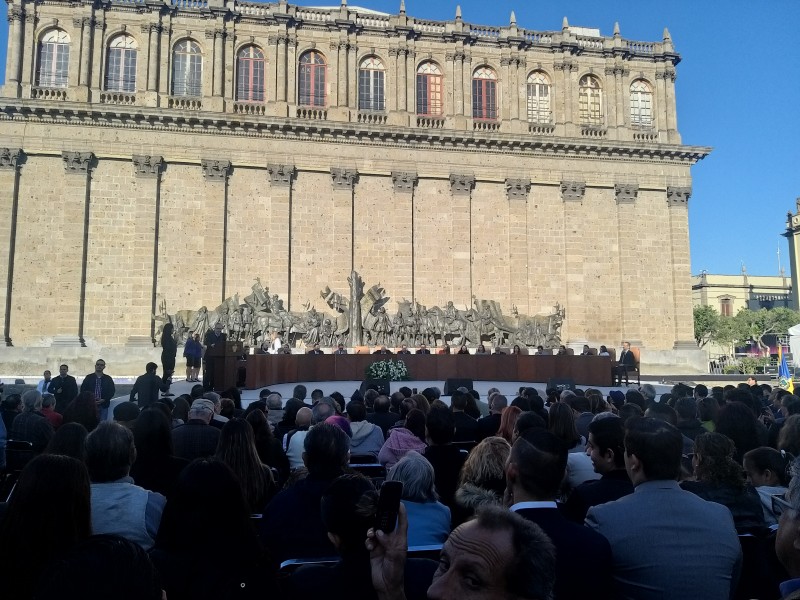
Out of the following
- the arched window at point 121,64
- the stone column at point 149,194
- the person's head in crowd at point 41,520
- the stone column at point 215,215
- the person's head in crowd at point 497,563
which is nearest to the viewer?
the person's head in crowd at point 497,563

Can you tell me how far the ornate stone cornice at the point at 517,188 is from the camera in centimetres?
3662

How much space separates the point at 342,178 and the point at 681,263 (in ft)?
66.9

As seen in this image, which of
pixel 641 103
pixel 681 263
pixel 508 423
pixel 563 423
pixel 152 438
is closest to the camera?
pixel 152 438

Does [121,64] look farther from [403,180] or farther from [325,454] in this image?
[325,454]

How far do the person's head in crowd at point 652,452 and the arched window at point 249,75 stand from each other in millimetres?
34205

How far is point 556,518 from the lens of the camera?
3361 millimetres

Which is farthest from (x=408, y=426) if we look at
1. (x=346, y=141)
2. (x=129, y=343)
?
(x=346, y=141)

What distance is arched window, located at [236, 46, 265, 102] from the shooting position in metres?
34.8

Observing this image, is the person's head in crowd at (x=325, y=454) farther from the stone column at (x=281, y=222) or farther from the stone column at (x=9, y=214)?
the stone column at (x=9, y=214)

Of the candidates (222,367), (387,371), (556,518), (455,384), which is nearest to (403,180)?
(387,371)

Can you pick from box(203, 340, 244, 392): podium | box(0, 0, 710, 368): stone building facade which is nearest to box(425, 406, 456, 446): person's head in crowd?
box(203, 340, 244, 392): podium

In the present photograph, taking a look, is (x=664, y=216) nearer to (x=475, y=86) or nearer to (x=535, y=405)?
(x=475, y=86)

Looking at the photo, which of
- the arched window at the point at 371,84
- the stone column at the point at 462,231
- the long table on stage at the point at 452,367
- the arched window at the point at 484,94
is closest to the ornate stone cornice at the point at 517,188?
the stone column at the point at 462,231

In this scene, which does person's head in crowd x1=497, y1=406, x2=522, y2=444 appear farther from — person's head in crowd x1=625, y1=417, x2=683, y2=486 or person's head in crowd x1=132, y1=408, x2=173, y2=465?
person's head in crowd x1=132, y1=408, x2=173, y2=465
